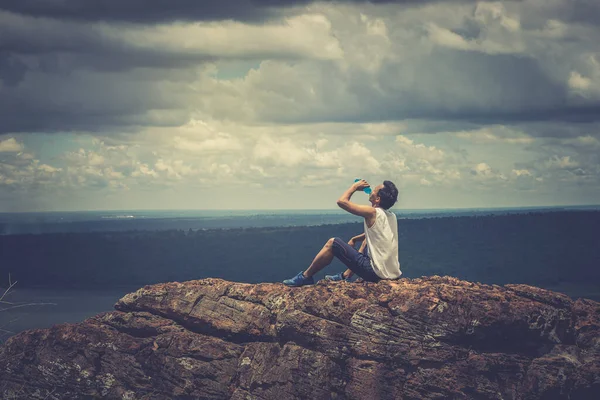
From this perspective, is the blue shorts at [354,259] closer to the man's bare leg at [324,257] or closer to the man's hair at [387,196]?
the man's bare leg at [324,257]

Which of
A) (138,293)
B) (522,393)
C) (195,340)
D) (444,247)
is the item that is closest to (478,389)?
(522,393)

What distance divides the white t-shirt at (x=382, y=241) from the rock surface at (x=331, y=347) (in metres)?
0.40

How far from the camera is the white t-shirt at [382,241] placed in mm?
16125

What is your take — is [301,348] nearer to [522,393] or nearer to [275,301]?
[275,301]

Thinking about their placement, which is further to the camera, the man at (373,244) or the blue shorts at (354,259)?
the blue shorts at (354,259)

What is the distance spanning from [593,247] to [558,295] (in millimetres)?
182527

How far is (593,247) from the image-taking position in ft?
615

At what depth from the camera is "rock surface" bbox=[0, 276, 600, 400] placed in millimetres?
15406

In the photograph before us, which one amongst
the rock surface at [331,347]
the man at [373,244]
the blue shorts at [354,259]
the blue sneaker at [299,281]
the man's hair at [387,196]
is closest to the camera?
the rock surface at [331,347]

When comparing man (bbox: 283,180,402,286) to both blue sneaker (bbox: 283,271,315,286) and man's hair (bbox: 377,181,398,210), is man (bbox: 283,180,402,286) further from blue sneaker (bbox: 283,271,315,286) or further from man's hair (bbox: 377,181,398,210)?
blue sneaker (bbox: 283,271,315,286)

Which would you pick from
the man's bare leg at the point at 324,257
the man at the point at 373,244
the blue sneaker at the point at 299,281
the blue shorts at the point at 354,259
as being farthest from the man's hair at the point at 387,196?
the blue sneaker at the point at 299,281

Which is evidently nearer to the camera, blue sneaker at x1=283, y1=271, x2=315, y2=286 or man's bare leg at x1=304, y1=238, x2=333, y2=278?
man's bare leg at x1=304, y1=238, x2=333, y2=278

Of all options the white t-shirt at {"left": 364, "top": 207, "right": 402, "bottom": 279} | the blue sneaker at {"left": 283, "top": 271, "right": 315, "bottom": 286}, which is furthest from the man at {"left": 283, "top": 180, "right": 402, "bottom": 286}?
the blue sneaker at {"left": 283, "top": 271, "right": 315, "bottom": 286}

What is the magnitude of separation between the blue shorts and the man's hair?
3.56 ft
